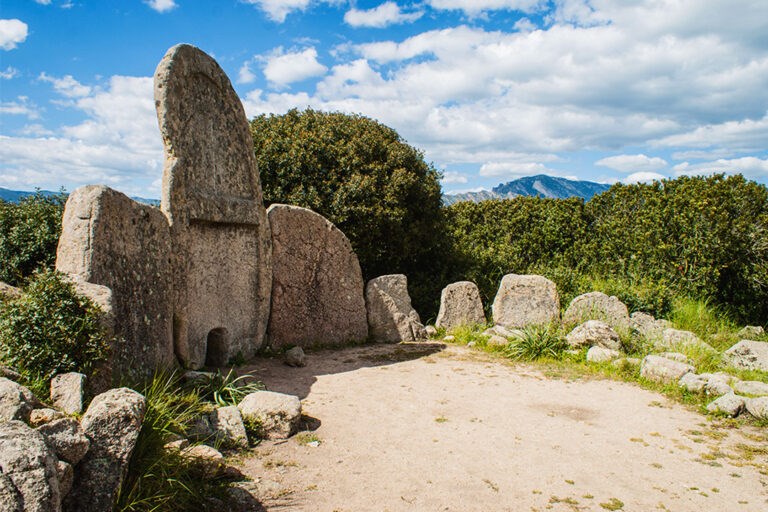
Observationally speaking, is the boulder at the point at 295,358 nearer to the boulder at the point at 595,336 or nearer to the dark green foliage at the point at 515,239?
the boulder at the point at 595,336

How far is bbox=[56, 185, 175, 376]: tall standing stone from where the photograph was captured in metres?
5.67

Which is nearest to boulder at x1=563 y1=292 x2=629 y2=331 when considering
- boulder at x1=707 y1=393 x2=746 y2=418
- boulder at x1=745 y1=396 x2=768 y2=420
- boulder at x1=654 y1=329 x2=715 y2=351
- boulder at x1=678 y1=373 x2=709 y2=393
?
boulder at x1=654 y1=329 x2=715 y2=351

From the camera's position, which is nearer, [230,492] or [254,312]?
[230,492]

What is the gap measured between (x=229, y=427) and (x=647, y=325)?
762 centimetres

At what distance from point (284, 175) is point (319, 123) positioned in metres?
1.38

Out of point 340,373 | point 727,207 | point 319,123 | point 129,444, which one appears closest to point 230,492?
point 129,444

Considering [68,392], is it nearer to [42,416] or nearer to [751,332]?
[42,416]

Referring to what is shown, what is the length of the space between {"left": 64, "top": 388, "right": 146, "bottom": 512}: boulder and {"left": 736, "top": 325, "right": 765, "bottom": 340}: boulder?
10.00 m

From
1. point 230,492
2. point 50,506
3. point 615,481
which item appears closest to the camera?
point 50,506

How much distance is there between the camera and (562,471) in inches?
198

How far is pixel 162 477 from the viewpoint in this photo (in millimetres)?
3893

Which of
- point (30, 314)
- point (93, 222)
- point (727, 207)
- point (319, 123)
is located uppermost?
point (319, 123)

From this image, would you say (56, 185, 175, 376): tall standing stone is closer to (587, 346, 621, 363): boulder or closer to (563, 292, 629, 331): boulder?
(587, 346, 621, 363): boulder

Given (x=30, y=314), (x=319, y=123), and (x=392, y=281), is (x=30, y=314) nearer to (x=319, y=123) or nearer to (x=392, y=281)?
(x=392, y=281)
